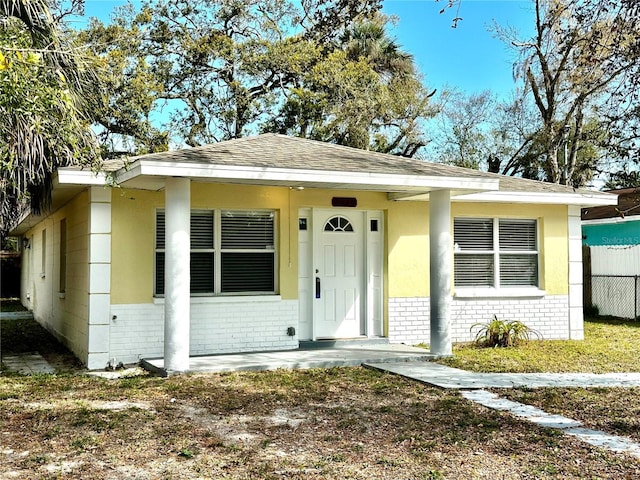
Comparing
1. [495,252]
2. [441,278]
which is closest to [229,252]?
[441,278]

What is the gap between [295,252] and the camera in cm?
1062

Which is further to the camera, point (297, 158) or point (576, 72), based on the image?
point (576, 72)

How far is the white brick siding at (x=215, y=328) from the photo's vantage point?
956cm

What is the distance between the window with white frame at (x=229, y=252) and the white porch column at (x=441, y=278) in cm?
261

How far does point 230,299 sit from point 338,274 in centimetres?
200

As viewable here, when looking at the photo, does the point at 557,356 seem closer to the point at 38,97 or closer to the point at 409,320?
the point at 409,320

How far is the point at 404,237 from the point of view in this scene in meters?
11.4

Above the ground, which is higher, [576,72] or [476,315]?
[576,72]

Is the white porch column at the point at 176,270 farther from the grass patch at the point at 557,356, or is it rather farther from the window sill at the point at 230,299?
the grass patch at the point at 557,356

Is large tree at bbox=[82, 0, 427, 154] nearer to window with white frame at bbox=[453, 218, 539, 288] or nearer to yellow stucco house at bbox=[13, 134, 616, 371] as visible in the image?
yellow stucco house at bbox=[13, 134, 616, 371]

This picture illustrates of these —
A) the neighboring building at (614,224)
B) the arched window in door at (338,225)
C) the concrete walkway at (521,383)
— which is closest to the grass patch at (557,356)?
the concrete walkway at (521,383)

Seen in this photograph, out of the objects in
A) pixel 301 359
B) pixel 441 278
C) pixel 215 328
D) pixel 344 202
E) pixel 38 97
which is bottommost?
pixel 301 359

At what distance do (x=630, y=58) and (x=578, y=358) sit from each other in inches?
204

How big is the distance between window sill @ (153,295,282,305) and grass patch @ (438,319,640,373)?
2878mm
